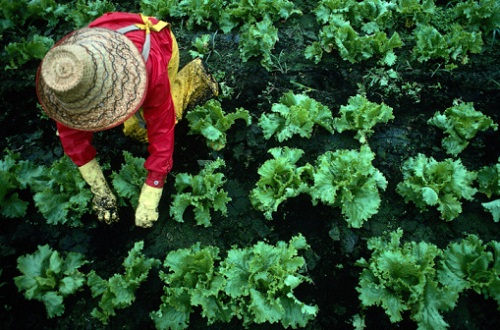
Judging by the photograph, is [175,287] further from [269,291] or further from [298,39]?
[298,39]

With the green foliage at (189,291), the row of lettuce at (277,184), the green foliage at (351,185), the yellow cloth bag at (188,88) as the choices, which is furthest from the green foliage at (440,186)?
the yellow cloth bag at (188,88)

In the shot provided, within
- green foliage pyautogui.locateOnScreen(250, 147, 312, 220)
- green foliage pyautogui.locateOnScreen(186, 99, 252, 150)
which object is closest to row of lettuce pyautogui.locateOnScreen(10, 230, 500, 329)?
green foliage pyautogui.locateOnScreen(250, 147, 312, 220)

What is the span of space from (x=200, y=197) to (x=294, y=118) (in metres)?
1.25

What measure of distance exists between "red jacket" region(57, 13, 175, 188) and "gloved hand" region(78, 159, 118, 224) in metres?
0.13

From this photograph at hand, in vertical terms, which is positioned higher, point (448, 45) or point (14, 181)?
point (448, 45)

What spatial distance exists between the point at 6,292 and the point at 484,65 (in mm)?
5345

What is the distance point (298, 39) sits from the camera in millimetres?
5199

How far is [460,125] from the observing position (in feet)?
13.6

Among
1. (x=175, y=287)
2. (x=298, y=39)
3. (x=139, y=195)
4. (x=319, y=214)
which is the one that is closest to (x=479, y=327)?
(x=319, y=214)

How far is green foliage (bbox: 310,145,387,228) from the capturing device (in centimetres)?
358

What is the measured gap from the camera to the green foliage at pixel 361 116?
13.6 ft

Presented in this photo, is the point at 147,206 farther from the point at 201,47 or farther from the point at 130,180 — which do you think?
the point at 201,47

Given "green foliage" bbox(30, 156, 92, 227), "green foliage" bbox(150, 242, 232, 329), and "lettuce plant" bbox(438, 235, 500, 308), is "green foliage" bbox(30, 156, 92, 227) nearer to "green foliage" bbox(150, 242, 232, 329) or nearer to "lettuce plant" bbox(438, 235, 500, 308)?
"green foliage" bbox(150, 242, 232, 329)

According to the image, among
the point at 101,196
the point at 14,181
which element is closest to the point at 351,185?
the point at 101,196
